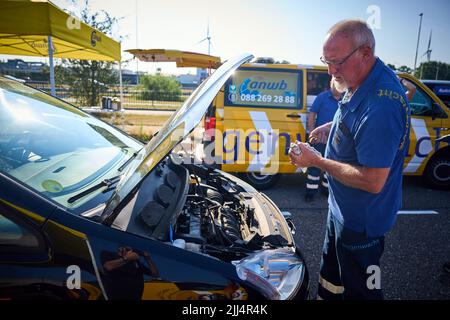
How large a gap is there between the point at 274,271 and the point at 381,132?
0.86 meters

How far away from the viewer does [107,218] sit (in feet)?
4.05

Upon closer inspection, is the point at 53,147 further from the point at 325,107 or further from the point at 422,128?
the point at 422,128

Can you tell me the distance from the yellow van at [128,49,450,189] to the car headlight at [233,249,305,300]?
295cm

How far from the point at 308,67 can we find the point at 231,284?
396cm

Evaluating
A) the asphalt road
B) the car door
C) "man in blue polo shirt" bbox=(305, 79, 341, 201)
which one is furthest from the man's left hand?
the car door

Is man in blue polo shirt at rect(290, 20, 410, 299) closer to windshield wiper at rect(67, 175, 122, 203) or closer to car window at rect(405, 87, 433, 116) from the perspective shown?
windshield wiper at rect(67, 175, 122, 203)

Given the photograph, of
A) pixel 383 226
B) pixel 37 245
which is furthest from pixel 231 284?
pixel 383 226

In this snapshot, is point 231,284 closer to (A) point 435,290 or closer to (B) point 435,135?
(A) point 435,290

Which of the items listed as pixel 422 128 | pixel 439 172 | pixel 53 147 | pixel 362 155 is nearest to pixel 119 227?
pixel 53 147

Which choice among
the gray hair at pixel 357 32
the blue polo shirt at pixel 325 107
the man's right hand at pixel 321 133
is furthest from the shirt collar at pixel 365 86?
the blue polo shirt at pixel 325 107

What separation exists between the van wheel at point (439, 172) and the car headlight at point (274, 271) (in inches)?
180

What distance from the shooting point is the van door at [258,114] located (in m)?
4.36

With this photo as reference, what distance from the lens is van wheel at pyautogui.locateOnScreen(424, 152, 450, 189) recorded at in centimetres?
480

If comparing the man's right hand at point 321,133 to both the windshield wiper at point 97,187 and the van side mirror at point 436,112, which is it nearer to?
the windshield wiper at point 97,187
